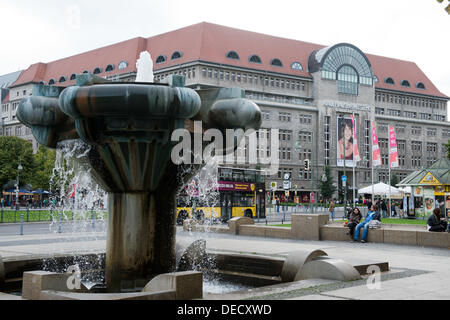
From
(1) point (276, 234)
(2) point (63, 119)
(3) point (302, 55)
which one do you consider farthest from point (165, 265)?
(3) point (302, 55)

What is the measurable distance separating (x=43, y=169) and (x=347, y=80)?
56131mm

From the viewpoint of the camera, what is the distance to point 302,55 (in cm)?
9756

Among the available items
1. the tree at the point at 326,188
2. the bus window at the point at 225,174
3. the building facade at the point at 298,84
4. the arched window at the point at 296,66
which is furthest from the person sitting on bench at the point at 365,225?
the arched window at the point at 296,66


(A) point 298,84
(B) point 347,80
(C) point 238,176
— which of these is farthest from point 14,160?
(B) point 347,80

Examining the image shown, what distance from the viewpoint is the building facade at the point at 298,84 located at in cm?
8669

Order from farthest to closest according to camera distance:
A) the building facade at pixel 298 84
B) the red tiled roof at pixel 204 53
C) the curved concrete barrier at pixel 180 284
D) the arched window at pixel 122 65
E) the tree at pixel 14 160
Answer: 1. the arched window at pixel 122 65
2. the building facade at pixel 298 84
3. the red tiled roof at pixel 204 53
4. the tree at pixel 14 160
5. the curved concrete barrier at pixel 180 284

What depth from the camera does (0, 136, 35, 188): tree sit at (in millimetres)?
74625

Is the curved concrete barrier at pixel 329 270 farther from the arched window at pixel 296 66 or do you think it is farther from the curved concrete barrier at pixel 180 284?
the arched window at pixel 296 66

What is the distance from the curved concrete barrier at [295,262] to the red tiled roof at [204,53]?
Answer: 242 feet

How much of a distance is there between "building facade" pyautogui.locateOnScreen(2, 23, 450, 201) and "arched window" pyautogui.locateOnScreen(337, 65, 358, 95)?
18cm

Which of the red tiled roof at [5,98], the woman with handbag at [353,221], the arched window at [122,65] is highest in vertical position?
the arched window at [122,65]

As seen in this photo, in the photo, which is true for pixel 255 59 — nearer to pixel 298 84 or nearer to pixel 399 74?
pixel 298 84

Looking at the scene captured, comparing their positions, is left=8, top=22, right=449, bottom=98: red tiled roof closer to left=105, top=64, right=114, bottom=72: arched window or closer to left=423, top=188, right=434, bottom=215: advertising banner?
left=105, top=64, right=114, bottom=72: arched window
